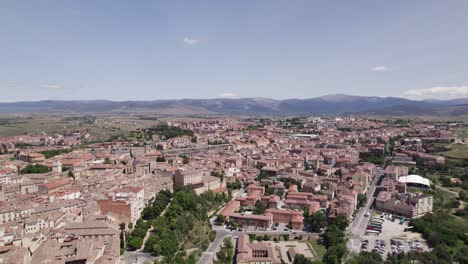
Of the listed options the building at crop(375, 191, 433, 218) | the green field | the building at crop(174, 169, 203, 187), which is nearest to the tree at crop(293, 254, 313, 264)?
the green field

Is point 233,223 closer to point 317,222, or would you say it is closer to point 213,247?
point 213,247

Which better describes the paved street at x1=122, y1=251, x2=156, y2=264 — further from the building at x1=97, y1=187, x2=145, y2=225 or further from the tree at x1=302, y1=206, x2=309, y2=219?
the tree at x1=302, y1=206, x2=309, y2=219

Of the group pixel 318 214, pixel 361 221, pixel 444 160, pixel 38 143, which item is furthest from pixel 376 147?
pixel 38 143

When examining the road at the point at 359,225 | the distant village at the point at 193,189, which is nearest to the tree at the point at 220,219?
the distant village at the point at 193,189

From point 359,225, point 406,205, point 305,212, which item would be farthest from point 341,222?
point 406,205

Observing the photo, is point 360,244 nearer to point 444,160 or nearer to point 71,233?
point 71,233

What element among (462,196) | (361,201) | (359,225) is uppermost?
(462,196)
